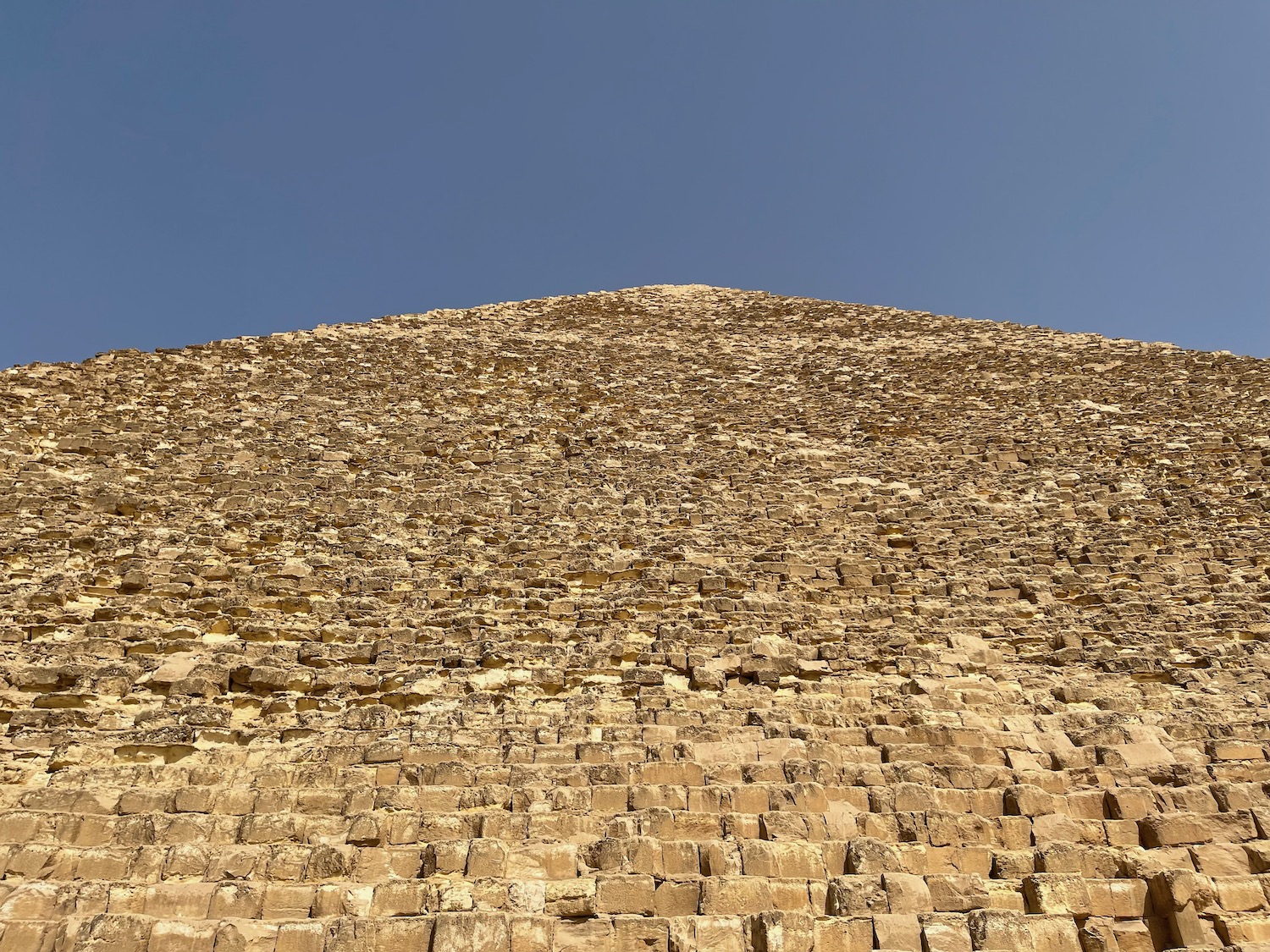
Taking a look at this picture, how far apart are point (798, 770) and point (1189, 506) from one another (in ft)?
19.0

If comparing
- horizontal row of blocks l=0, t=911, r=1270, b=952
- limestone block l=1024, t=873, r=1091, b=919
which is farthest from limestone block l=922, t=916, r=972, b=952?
limestone block l=1024, t=873, r=1091, b=919

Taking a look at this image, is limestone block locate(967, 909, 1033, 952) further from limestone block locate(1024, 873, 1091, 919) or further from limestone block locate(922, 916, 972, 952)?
limestone block locate(1024, 873, 1091, 919)

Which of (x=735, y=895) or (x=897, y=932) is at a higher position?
(x=735, y=895)

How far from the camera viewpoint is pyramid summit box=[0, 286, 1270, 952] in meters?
3.64

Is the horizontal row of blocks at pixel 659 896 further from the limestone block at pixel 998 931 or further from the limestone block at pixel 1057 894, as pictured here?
the limestone block at pixel 998 931

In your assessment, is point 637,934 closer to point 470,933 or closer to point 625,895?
point 625,895

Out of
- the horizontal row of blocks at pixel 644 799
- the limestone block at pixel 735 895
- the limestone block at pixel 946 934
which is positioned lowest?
the limestone block at pixel 946 934

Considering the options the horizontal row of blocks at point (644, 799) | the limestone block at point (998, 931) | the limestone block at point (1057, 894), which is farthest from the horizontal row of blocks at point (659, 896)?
the horizontal row of blocks at point (644, 799)

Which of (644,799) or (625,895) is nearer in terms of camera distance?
(625,895)

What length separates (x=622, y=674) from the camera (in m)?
5.38

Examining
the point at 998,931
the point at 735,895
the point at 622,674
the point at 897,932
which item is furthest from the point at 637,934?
the point at 622,674

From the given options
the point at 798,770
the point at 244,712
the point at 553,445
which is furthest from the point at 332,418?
the point at 798,770

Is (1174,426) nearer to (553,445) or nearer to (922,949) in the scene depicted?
(553,445)

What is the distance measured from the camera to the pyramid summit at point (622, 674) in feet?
11.9
